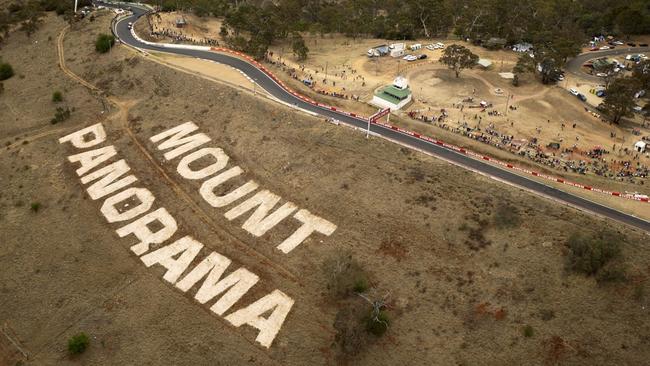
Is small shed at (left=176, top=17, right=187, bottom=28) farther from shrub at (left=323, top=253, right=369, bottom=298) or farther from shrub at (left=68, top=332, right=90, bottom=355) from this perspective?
shrub at (left=68, top=332, right=90, bottom=355)

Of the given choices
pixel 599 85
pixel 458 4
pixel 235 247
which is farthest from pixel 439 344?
pixel 458 4

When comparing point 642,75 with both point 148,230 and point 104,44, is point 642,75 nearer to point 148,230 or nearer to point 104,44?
point 148,230

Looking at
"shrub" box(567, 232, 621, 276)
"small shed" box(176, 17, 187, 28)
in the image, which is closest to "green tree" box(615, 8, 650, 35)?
"shrub" box(567, 232, 621, 276)

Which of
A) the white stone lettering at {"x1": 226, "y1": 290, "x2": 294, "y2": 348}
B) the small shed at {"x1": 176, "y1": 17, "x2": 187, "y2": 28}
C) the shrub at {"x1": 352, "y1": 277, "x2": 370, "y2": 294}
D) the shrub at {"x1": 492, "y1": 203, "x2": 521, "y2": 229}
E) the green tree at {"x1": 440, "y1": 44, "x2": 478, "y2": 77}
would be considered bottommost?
the white stone lettering at {"x1": 226, "y1": 290, "x2": 294, "y2": 348}

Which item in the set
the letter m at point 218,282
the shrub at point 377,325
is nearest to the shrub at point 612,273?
the shrub at point 377,325

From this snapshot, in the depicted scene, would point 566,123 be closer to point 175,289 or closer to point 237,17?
point 175,289

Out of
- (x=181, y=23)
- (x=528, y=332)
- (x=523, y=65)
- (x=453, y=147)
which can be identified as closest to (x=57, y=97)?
(x=181, y=23)
